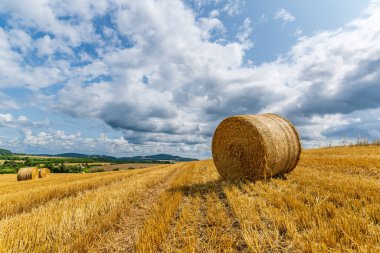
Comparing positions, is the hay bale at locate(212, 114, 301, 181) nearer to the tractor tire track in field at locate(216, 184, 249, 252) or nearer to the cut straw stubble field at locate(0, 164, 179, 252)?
the tractor tire track in field at locate(216, 184, 249, 252)

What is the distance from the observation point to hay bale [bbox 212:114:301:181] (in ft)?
27.1

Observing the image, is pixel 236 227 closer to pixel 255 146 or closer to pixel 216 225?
pixel 216 225

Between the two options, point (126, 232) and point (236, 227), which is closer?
point (236, 227)

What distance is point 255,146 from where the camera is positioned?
838cm

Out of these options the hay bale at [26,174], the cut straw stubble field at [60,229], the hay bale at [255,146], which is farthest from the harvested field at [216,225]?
the hay bale at [26,174]

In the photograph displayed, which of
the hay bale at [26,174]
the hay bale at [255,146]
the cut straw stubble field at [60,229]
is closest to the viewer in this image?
the cut straw stubble field at [60,229]

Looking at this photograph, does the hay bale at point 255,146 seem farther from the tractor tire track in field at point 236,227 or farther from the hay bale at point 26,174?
the hay bale at point 26,174

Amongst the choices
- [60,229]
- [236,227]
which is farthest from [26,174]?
[236,227]

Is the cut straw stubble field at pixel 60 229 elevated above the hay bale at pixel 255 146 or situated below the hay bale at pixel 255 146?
below

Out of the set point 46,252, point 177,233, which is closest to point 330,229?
point 177,233

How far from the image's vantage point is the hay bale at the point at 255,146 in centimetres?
825

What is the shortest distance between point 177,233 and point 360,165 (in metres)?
8.76

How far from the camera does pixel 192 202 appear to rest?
238 inches

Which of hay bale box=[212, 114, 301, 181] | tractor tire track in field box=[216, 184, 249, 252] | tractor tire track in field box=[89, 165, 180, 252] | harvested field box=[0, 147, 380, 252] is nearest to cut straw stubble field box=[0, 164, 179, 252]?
harvested field box=[0, 147, 380, 252]
